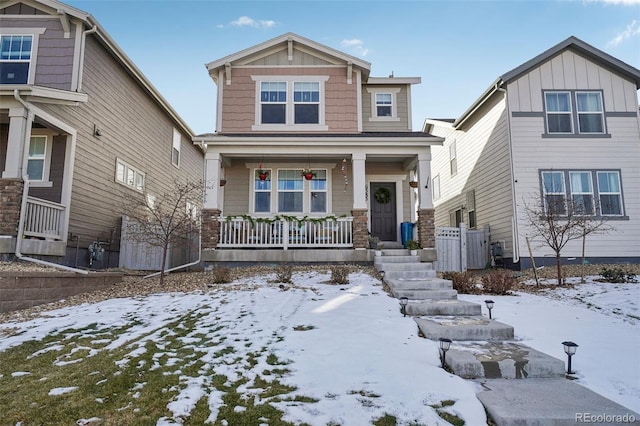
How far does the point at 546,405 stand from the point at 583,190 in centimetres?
1148

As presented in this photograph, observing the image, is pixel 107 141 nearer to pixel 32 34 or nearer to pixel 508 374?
pixel 32 34

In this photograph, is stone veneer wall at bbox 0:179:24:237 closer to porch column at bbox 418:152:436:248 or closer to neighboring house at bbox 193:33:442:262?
neighboring house at bbox 193:33:442:262

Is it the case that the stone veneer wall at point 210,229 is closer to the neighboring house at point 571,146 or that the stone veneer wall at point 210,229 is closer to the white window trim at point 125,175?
the white window trim at point 125,175

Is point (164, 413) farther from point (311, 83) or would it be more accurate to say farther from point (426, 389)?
point (311, 83)

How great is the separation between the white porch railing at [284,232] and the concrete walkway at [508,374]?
4.92 m

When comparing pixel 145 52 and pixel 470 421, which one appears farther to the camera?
pixel 145 52

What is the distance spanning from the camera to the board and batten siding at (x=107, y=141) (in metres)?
10.6

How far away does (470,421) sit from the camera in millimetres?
2934

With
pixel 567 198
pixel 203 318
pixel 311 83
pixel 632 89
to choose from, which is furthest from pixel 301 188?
pixel 632 89

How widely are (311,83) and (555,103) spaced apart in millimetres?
8146

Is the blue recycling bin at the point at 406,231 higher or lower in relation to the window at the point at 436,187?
lower

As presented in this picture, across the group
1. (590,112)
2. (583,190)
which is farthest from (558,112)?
(583,190)

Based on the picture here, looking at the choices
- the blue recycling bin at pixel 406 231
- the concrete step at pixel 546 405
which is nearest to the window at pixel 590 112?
the blue recycling bin at pixel 406 231

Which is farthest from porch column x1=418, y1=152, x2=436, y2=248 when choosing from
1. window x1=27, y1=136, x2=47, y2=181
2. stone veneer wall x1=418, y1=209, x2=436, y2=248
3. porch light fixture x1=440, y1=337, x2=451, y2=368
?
window x1=27, y1=136, x2=47, y2=181
